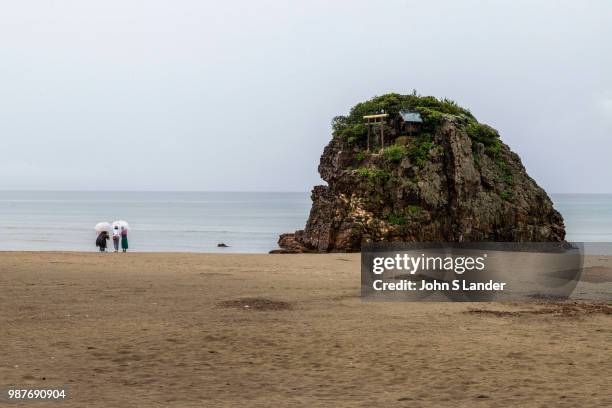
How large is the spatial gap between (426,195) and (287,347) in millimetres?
33516

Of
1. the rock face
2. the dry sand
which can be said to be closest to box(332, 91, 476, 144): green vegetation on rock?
the rock face

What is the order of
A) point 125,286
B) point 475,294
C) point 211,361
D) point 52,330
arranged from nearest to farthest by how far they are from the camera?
point 211,361
point 52,330
point 475,294
point 125,286

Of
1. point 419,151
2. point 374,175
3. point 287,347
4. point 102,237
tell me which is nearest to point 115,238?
point 102,237

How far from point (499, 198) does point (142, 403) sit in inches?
1654

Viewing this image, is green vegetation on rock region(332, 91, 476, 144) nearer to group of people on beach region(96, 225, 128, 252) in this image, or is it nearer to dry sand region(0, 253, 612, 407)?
group of people on beach region(96, 225, 128, 252)

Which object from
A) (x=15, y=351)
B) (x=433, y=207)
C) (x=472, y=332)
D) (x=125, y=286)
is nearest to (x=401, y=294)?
(x=472, y=332)

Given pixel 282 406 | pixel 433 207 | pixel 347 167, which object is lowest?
pixel 282 406

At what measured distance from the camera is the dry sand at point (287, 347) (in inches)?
379

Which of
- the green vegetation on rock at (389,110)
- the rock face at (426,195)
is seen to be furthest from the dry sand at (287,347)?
the green vegetation on rock at (389,110)

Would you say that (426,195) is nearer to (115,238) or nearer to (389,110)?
(389,110)

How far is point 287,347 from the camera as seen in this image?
1267cm

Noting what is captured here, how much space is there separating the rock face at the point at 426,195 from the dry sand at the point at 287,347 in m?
22.3

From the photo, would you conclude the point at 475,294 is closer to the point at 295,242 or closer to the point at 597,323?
the point at 597,323

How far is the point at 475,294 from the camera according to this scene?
65.9 ft
